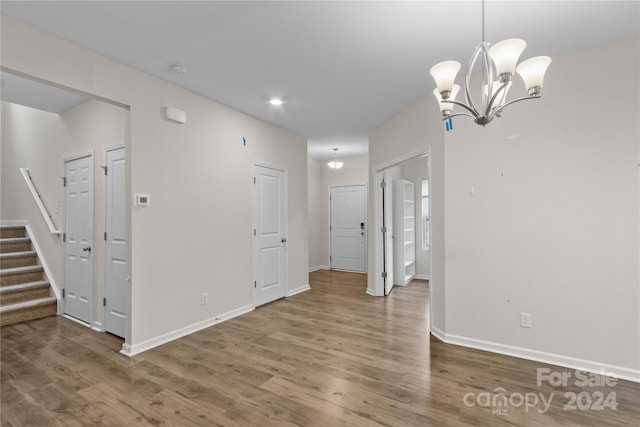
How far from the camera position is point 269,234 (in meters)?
4.74

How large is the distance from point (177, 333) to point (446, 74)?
11.6 feet

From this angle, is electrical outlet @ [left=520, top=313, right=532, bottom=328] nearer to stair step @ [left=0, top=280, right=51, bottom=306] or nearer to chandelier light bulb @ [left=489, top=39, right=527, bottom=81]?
chandelier light bulb @ [left=489, top=39, right=527, bottom=81]

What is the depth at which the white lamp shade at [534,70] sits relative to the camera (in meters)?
1.59

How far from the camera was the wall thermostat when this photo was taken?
298cm

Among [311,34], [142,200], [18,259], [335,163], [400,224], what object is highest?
[311,34]

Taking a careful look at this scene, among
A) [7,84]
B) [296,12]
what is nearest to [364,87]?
[296,12]

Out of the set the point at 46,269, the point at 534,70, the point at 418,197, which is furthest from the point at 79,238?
the point at 418,197

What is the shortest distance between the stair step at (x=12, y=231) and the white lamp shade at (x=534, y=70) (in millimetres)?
6645

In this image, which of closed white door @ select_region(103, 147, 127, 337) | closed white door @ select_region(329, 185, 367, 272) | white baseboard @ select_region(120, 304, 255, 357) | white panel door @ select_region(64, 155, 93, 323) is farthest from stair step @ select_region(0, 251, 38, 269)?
closed white door @ select_region(329, 185, 367, 272)

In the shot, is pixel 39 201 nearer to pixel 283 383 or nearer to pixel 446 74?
pixel 283 383

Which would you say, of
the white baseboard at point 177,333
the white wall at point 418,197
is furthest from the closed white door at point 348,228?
the white baseboard at point 177,333

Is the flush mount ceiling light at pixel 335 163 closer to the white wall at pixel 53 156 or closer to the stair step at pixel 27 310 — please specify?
the white wall at pixel 53 156

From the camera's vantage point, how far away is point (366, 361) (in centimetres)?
274

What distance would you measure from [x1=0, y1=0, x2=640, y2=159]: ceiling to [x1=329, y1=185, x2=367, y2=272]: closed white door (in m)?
4.02
